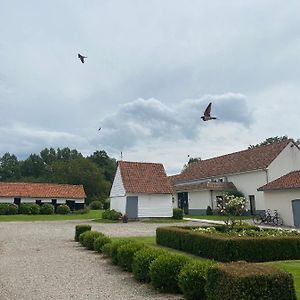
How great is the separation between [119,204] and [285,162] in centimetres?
1766

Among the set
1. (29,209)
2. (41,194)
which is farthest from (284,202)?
(41,194)

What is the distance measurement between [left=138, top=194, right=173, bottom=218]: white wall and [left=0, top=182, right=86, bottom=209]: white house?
21.0 metres

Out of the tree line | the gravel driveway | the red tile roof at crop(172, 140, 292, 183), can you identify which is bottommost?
the gravel driveway

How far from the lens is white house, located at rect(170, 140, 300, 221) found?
121 ft

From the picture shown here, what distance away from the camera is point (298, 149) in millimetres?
38750

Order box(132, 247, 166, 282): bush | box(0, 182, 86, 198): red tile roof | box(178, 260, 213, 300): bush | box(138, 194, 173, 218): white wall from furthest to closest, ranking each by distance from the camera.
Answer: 1. box(0, 182, 86, 198): red tile roof
2. box(138, 194, 173, 218): white wall
3. box(132, 247, 166, 282): bush
4. box(178, 260, 213, 300): bush

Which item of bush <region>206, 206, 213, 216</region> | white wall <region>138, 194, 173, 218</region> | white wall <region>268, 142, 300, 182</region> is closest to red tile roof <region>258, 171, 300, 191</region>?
white wall <region>268, 142, 300, 182</region>

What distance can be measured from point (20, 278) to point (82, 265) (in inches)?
98.0

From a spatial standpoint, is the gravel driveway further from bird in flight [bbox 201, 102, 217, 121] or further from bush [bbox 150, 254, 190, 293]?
bird in flight [bbox 201, 102, 217, 121]

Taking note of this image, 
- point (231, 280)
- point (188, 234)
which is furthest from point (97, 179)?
point (231, 280)

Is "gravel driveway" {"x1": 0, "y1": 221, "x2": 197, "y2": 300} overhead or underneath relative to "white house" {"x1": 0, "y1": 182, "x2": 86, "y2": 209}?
underneath

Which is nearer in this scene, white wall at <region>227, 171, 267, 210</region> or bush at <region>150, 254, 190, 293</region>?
bush at <region>150, 254, 190, 293</region>

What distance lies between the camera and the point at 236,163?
4250 cm

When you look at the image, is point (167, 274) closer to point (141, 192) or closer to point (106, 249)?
point (106, 249)
